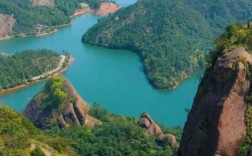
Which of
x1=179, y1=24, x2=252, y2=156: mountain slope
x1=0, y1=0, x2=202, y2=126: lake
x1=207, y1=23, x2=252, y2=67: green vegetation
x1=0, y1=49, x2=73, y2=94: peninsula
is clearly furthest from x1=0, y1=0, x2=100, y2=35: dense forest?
x1=179, y1=24, x2=252, y2=156: mountain slope

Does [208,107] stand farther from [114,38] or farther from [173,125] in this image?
[114,38]

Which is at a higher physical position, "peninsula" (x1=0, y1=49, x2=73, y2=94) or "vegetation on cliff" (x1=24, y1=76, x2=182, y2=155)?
"vegetation on cliff" (x1=24, y1=76, x2=182, y2=155)

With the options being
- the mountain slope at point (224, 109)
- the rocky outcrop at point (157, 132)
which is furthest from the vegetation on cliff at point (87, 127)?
the mountain slope at point (224, 109)

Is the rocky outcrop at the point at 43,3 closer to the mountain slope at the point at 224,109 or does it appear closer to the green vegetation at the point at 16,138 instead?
the green vegetation at the point at 16,138

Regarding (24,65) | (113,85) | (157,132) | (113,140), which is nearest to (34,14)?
(24,65)

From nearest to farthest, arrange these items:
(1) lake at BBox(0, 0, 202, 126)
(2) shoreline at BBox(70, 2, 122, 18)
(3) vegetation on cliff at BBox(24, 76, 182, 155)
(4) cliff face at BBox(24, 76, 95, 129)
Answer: (3) vegetation on cliff at BBox(24, 76, 182, 155)
(4) cliff face at BBox(24, 76, 95, 129)
(1) lake at BBox(0, 0, 202, 126)
(2) shoreline at BBox(70, 2, 122, 18)

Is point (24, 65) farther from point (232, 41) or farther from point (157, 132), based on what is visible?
point (232, 41)

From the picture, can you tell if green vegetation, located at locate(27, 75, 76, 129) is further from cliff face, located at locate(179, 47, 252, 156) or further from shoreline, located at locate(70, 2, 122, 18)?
shoreline, located at locate(70, 2, 122, 18)
